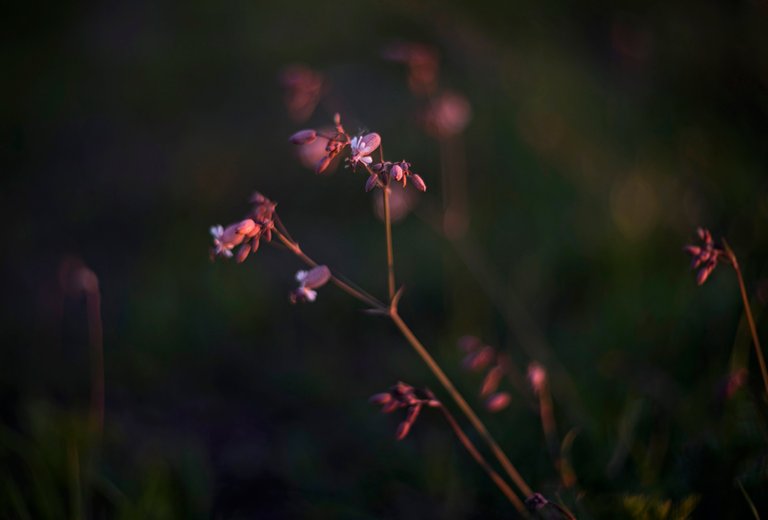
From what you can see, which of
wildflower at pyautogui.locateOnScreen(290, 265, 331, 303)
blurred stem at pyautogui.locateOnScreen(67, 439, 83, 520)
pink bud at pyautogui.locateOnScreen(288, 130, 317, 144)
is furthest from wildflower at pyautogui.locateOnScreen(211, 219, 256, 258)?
blurred stem at pyautogui.locateOnScreen(67, 439, 83, 520)

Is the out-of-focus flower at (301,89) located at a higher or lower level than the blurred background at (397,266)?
higher

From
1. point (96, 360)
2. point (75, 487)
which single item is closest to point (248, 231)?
point (75, 487)

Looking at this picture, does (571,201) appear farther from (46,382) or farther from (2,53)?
(2,53)

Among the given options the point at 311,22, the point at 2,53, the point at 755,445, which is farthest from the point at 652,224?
the point at 2,53

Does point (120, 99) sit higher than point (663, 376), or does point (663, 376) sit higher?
point (663, 376)

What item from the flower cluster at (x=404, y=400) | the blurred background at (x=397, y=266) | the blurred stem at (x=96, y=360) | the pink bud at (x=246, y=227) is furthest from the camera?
the blurred stem at (x=96, y=360)

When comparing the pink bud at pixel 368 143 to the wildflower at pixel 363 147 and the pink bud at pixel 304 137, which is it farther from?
the pink bud at pixel 304 137

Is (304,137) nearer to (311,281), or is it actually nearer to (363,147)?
(363,147)

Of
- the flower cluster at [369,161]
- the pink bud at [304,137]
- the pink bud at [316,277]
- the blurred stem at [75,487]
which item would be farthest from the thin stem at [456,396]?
the blurred stem at [75,487]
